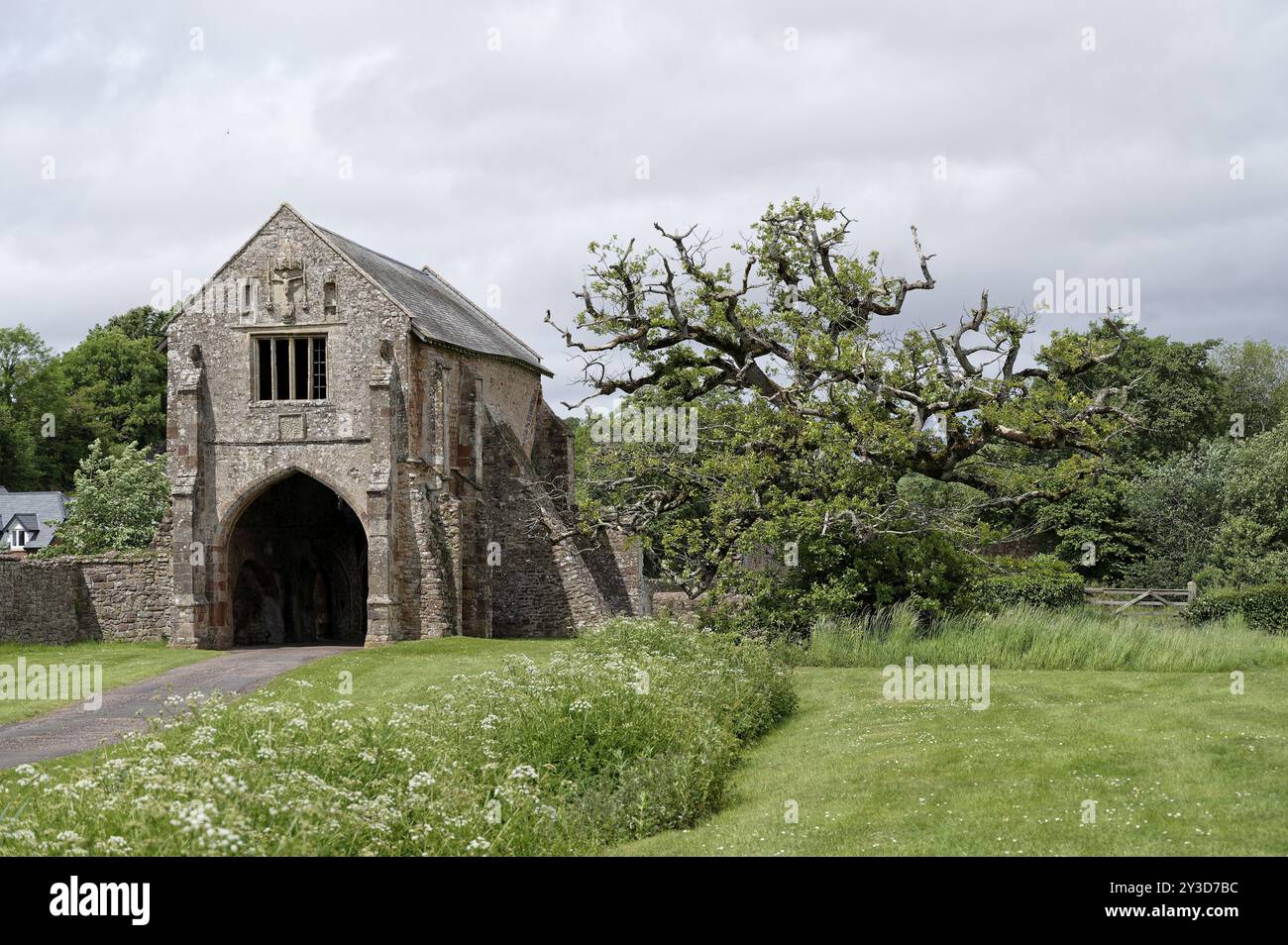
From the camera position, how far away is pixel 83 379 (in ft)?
221

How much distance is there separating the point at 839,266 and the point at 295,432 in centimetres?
1444

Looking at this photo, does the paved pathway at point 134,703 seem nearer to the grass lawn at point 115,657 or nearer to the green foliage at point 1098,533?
the grass lawn at point 115,657

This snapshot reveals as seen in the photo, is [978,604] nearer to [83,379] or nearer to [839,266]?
[839,266]

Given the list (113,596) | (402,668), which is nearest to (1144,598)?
(402,668)

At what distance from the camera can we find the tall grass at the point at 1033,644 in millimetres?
20562

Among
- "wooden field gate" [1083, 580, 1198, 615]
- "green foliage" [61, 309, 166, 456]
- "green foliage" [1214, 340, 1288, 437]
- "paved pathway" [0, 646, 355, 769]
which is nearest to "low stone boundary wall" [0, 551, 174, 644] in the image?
"paved pathway" [0, 646, 355, 769]

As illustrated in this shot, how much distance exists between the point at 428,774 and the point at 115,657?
68.8 ft

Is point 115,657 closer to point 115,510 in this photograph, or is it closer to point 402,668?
point 402,668

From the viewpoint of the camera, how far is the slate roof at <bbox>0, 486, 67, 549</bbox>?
62062 millimetres

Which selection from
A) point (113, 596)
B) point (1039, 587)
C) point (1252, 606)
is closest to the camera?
point (1252, 606)

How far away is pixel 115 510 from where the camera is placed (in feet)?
145

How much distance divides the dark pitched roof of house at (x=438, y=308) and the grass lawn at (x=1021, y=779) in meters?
18.7

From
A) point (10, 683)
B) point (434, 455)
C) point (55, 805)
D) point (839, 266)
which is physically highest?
point (839, 266)
